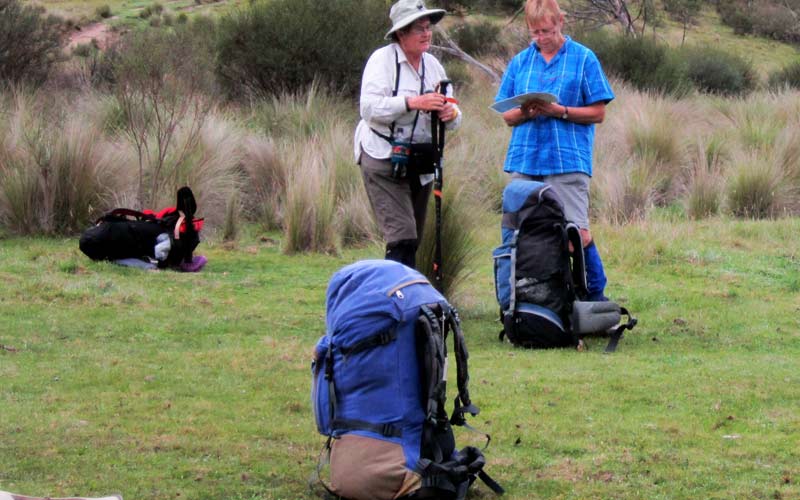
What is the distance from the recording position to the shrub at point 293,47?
17000mm

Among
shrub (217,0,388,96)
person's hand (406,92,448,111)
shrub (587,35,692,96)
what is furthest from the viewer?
shrub (587,35,692,96)

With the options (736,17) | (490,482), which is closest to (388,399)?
(490,482)

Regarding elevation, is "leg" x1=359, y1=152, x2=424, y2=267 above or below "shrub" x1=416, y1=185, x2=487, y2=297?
above

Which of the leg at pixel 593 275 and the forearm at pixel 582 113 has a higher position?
the forearm at pixel 582 113

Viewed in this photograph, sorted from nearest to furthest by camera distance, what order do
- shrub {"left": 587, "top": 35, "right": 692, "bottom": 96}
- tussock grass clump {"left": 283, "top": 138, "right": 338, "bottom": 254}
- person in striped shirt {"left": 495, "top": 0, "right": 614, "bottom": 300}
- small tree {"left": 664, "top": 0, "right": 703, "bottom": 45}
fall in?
person in striped shirt {"left": 495, "top": 0, "right": 614, "bottom": 300}, tussock grass clump {"left": 283, "top": 138, "right": 338, "bottom": 254}, shrub {"left": 587, "top": 35, "right": 692, "bottom": 96}, small tree {"left": 664, "top": 0, "right": 703, "bottom": 45}

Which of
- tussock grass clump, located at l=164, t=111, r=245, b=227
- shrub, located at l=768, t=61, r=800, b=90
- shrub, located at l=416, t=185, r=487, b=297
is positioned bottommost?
shrub, located at l=768, t=61, r=800, b=90

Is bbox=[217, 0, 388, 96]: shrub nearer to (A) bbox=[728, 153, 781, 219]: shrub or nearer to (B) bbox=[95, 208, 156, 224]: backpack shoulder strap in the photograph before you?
(A) bbox=[728, 153, 781, 219]: shrub

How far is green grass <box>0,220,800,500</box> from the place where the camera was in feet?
14.5

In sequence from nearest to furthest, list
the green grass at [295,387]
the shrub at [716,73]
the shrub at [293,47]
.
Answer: the green grass at [295,387], the shrub at [293,47], the shrub at [716,73]

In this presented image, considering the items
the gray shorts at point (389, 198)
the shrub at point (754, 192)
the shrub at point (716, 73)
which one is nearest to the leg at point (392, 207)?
the gray shorts at point (389, 198)

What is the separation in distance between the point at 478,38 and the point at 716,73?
642 centimetres

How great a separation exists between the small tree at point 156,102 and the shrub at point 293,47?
5.01 m

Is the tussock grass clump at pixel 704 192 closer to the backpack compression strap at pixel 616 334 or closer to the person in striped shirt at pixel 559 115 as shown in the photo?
the backpack compression strap at pixel 616 334

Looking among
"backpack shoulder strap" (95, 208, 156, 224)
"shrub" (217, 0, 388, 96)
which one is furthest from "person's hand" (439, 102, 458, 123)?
"shrub" (217, 0, 388, 96)
